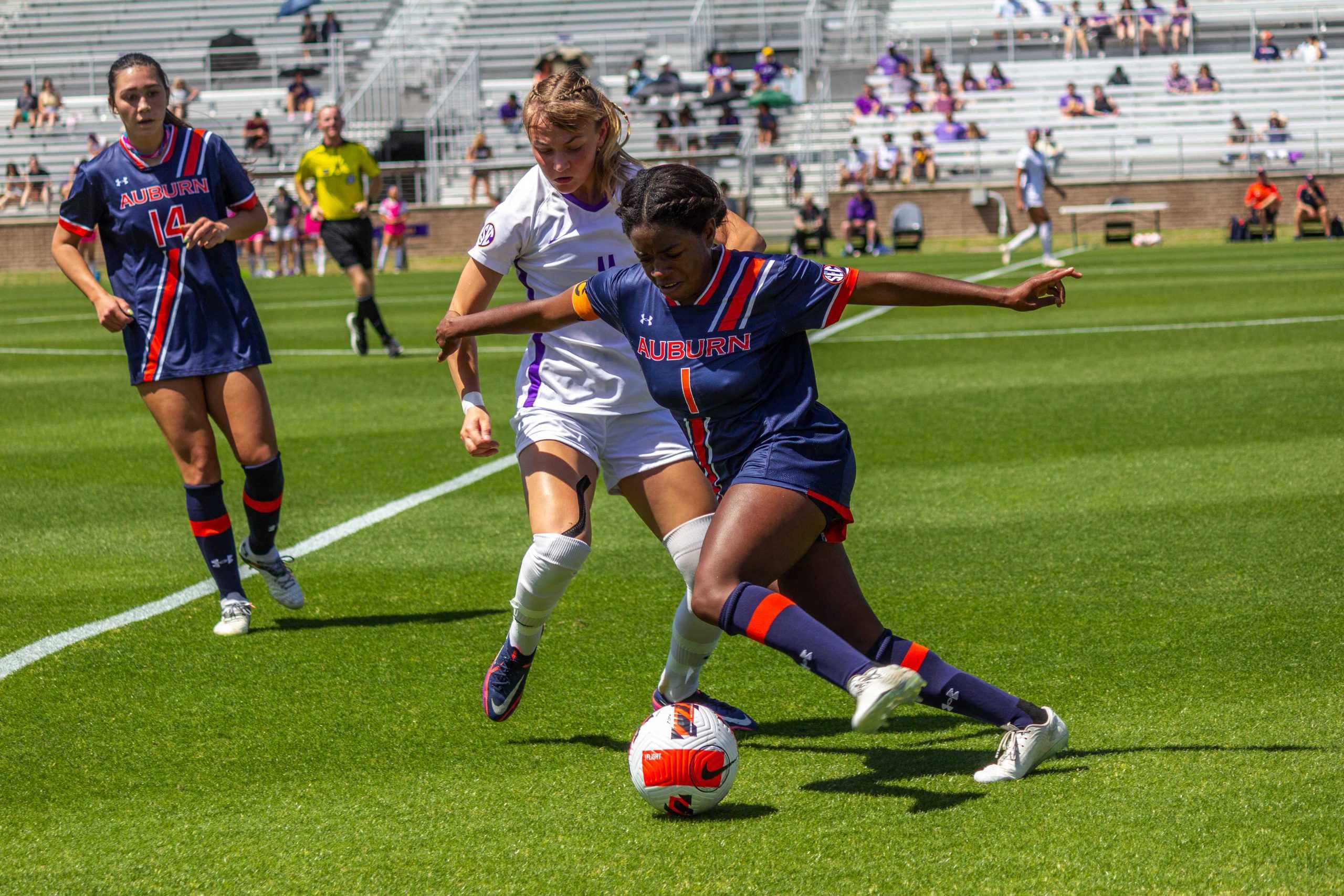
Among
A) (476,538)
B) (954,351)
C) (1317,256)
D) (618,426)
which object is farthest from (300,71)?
(618,426)

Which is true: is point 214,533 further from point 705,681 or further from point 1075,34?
point 1075,34

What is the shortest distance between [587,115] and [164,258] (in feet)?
7.98

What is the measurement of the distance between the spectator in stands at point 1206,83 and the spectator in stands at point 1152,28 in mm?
2084

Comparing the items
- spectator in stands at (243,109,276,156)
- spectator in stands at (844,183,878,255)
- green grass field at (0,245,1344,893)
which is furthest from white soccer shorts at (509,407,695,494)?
spectator in stands at (243,109,276,156)

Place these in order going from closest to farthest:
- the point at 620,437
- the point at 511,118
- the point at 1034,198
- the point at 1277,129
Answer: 1. the point at 620,437
2. the point at 1034,198
3. the point at 1277,129
4. the point at 511,118

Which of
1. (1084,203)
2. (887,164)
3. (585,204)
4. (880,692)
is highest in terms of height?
(585,204)

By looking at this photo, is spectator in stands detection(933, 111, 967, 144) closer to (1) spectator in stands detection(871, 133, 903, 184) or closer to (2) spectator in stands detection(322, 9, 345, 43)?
(1) spectator in stands detection(871, 133, 903, 184)

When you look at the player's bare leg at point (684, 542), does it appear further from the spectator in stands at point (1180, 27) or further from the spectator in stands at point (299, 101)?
the spectator in stands at point (1180, 27)

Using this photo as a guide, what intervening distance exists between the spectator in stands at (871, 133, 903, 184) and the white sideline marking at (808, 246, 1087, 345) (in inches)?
321

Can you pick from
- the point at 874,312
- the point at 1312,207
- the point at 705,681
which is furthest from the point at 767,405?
the point at 1312,207

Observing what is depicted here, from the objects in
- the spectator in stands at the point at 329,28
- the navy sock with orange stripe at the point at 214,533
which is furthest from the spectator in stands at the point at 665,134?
the navy sock with orange stripe at the point at 214,533

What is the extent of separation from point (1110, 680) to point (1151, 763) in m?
0.90

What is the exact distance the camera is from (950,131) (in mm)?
40000

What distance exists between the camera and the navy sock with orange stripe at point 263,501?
6461mm
